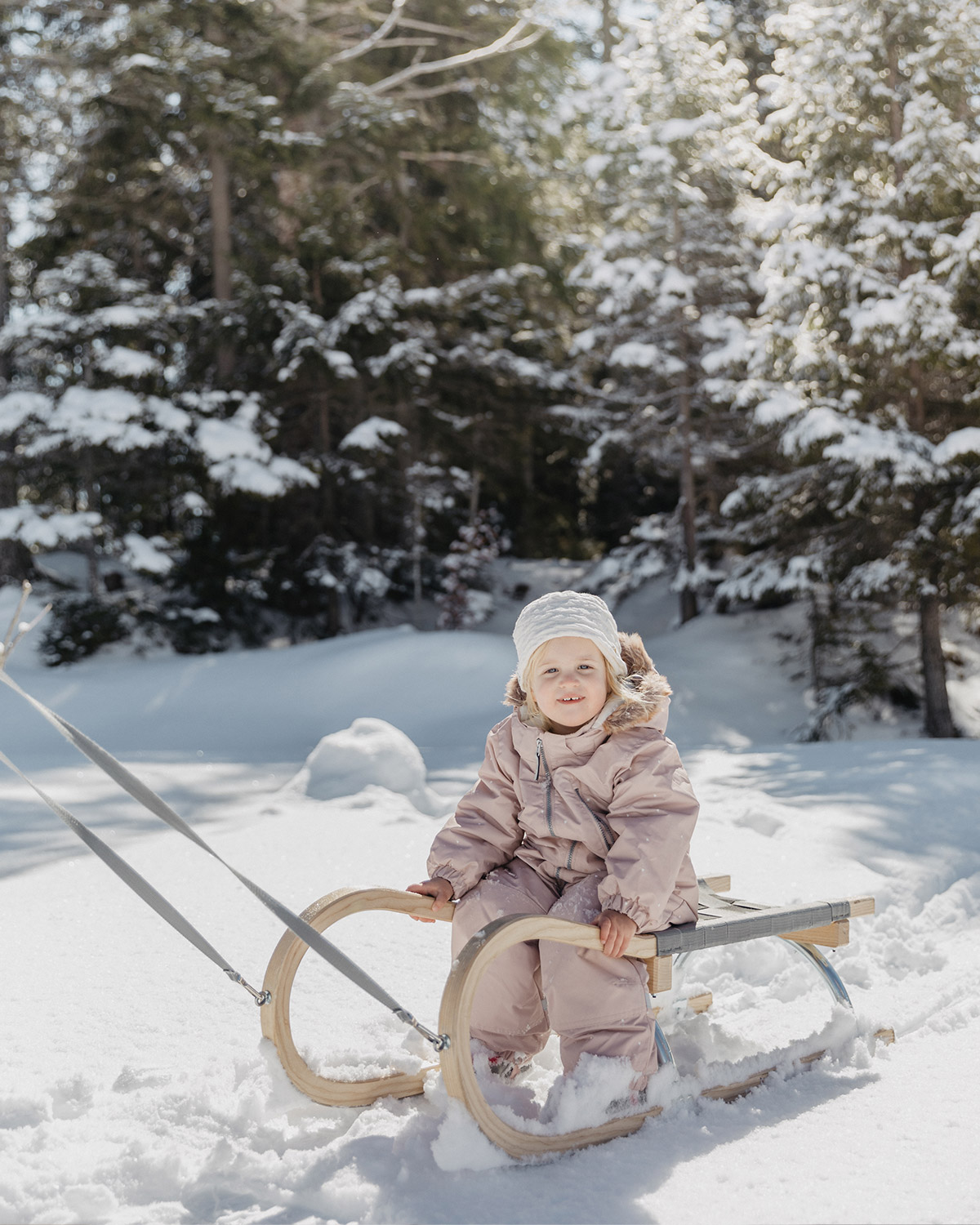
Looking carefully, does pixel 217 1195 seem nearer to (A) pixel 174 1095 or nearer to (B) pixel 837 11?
(A) pixel 174 1095

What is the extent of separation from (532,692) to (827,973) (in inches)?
45.4

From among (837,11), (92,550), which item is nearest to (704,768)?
(837,11)

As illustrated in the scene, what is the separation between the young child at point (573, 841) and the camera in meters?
2.27

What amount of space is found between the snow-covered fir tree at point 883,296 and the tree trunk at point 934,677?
→ 0.02 metres

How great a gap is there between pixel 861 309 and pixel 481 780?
307 inches

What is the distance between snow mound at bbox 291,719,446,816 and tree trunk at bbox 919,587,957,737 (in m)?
5.88

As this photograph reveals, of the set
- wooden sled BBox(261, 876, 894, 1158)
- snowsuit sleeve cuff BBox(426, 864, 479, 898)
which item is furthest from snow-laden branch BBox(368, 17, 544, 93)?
wooden sled BBox(261, 876, 894, 1158)

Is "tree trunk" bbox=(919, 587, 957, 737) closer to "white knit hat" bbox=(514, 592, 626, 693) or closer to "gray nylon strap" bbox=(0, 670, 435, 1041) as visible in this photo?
"white knit hat" bbox=(514, 592, 626, 693)

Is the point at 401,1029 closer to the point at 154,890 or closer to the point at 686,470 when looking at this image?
the point at 154,890

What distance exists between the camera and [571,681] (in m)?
2.44

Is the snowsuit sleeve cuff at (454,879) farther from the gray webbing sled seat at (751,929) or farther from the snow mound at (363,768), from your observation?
the snow mound at (363,768)

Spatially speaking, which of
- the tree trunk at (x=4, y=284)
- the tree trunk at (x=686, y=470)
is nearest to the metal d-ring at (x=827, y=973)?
the tree trunk at (x=686, y=470)

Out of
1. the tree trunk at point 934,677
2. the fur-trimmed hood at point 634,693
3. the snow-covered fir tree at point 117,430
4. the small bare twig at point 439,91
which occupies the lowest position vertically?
the tree trunk at point 934,677

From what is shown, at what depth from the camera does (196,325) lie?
13.0 m
